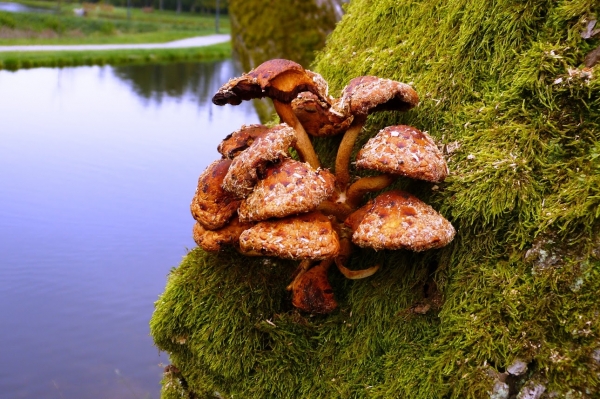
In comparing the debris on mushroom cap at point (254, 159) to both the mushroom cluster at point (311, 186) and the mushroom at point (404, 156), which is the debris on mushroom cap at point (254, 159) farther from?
the mushroom at point (404, 156)

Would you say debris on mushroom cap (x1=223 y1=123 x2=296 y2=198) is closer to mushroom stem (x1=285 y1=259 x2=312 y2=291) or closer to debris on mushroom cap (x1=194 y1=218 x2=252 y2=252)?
debris on mushroom cap (x1=194 y1=218 x2=252 y2=252)

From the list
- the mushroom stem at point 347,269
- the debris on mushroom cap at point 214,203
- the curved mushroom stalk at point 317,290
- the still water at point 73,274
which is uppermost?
the debris on mushroom cap at point 214,203

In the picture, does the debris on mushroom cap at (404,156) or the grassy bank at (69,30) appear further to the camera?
the grassy bank at (69,30)

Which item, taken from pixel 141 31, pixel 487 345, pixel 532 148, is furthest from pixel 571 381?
pixel 141 31

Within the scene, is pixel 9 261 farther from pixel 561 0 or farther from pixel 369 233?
pixel 561 0

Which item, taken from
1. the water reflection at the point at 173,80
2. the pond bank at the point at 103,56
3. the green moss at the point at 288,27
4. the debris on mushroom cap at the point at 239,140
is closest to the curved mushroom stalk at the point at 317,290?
the debris on mushroom cap at the point at 239,140

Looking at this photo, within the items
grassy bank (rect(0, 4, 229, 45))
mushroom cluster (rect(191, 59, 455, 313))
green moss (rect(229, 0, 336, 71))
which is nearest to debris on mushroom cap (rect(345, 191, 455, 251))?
mushroom cluster (rect(191, 59, 455, 313))
